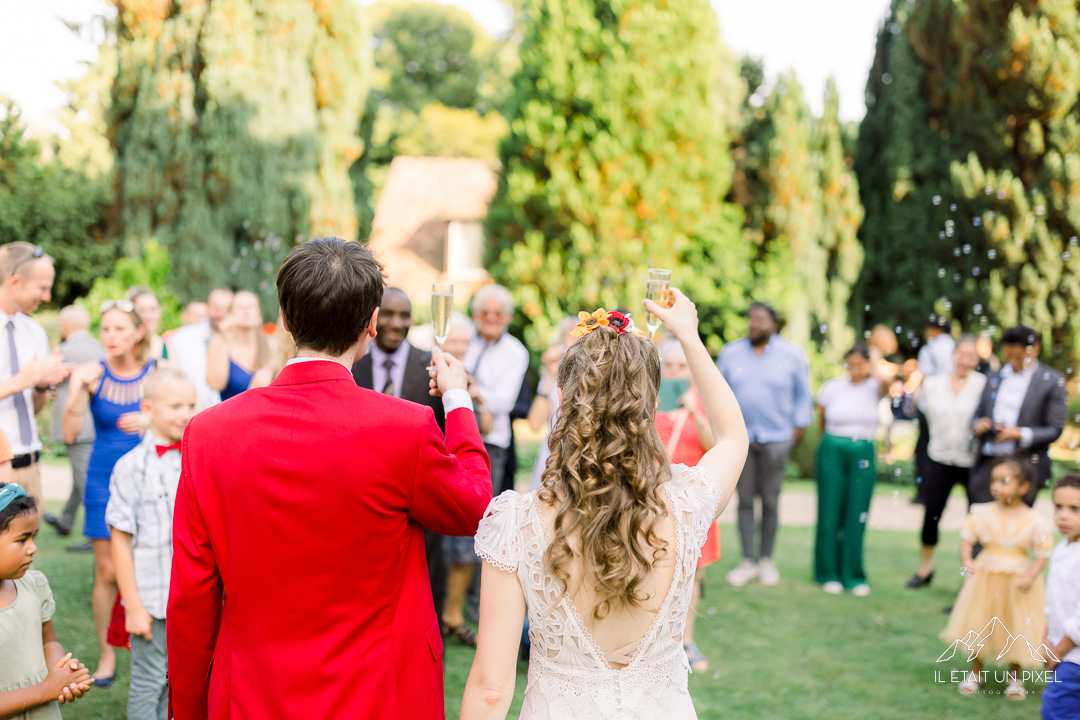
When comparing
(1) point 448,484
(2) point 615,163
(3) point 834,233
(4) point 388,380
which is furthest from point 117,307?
(3) point 834,233

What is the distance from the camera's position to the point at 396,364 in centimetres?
454

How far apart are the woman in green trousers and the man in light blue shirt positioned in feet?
0.98

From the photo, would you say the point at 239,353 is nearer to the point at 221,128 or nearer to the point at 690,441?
the point at 690,441

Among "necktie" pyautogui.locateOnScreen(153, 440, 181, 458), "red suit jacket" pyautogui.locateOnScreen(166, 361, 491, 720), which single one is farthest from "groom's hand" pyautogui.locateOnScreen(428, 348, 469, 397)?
"necktie" pyautogui.locateOnScreen(153, 440, 181, 458)

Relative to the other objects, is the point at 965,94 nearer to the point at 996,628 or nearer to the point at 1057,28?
the point at 1057,28

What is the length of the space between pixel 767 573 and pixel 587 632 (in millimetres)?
5761

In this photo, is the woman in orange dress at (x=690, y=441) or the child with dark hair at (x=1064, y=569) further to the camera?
the woman in orange dress at (x=690, y=441)

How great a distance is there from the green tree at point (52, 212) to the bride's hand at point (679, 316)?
51.4 ft

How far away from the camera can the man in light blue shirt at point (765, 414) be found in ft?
23.9

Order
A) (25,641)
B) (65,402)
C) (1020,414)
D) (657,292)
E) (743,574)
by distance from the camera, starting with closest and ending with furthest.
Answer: (657,292)
(25,641)
(65,402)
(1020,414)
(743,574)

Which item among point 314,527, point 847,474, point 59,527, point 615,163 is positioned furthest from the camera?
point 615,163

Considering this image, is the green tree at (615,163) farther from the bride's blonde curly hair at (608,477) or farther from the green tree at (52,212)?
the bride's blonde curly hair at (608,477)

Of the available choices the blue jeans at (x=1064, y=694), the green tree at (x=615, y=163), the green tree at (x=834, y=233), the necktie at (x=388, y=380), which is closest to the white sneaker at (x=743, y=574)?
the blue jeans at (x=1064, y=694)

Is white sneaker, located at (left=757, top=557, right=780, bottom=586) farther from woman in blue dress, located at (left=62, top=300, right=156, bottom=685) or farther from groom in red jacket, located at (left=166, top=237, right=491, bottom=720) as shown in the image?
groom in red jacket, located at (left=166, top=237, right=491, bottom=720)
